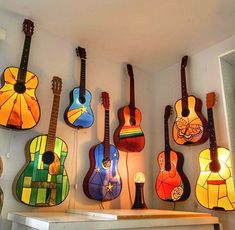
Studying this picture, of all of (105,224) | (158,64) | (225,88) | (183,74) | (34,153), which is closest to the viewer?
(105,224)

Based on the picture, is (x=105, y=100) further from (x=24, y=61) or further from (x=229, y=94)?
(x=229, y=94)

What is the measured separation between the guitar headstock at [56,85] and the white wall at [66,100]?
0.05 metres

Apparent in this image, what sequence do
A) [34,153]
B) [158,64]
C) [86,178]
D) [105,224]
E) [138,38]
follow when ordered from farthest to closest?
1. [158,64]
2. [138,38]
3. [86,178]
4. [34,153]
5. [105,224]

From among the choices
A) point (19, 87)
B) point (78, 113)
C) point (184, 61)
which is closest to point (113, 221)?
point (78, 113)

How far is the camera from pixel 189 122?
1.72m

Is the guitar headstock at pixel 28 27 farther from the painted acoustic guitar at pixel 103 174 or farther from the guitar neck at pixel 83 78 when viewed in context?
the painted acoustic guitar at pixel 103 174

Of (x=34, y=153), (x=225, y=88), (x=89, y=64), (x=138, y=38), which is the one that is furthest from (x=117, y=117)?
(x=225, y=88)

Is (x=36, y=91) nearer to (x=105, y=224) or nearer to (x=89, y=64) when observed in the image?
(x=89, y=64)

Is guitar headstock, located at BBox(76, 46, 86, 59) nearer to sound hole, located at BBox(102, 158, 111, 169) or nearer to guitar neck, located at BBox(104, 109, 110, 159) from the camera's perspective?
guitar neck, located at BBox(104, 109, 110, 159)

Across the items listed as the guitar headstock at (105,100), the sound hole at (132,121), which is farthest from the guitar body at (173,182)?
the guitar headstock at (105,100)

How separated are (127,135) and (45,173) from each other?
657 millimetres

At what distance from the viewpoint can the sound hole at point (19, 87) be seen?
138cm

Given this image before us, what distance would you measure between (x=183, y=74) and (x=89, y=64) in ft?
2.41

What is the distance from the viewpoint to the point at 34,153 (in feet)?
4.49
